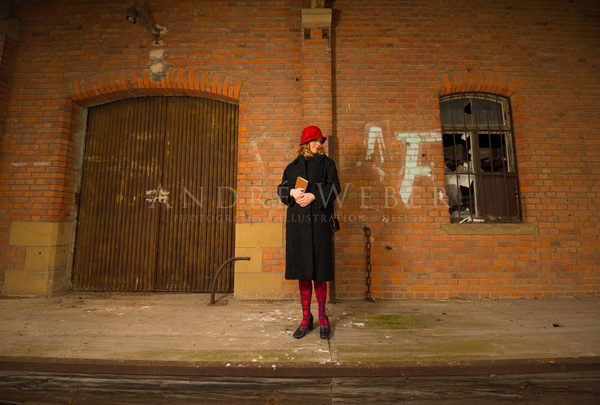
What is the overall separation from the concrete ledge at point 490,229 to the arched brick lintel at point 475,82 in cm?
196

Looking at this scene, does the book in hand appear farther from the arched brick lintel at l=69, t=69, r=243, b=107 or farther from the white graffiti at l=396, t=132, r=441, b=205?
the arched brick lintel at l=69, t=69, r=243, b=107

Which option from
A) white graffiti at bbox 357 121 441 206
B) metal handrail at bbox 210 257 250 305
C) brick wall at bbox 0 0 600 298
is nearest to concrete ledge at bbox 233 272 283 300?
brick wall at bbox 0 0 600 298

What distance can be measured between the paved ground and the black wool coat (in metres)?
0.60

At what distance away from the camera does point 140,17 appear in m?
3.39

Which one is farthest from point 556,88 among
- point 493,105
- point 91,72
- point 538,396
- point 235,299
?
point 91,72

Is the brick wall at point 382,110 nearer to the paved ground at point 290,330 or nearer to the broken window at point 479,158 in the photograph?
the broken window at point 479,158

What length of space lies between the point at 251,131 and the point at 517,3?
4.50m

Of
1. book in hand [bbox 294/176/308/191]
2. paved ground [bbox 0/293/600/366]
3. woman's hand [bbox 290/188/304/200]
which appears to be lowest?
paved ground [bbox 0/293/600/366]

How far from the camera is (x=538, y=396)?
5.93ft

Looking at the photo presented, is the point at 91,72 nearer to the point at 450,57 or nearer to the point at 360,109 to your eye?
the point at 360,109

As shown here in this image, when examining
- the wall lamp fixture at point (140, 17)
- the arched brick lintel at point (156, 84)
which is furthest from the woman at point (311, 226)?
the wall lamp fixture at point (140, 17)

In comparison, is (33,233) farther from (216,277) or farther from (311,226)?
(311,226)

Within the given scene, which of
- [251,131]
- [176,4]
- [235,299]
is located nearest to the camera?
[235,299]

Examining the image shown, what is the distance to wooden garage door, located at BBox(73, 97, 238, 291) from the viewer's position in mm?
3670
